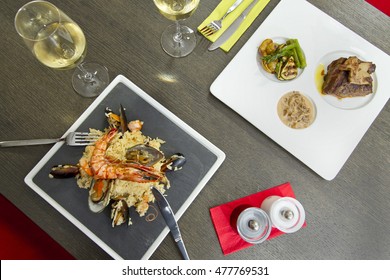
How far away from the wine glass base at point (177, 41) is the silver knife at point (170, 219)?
42cm

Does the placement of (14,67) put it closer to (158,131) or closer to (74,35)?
(74,35)

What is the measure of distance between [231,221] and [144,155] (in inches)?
11.7

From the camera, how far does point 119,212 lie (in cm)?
88

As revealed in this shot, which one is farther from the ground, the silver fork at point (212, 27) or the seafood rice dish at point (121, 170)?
the silver fork at point (212, 27)

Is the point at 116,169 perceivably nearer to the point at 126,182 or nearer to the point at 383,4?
the point at 126,182

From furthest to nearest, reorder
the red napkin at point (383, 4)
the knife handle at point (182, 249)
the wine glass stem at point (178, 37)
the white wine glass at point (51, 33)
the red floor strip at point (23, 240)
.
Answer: the red napkin at point (383, 4) < the red floor strip at point (23, 240) < the wine glass stem at point (178, 37) < the knife handle at point (182, 249) < the white wine glass at point (51, 33)

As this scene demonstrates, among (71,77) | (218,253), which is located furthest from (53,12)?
(218,253)

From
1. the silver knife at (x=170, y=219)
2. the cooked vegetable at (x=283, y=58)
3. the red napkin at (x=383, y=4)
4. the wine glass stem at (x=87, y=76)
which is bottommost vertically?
the silver knife at (x=170, y=219)

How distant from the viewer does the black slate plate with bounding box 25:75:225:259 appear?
890mm

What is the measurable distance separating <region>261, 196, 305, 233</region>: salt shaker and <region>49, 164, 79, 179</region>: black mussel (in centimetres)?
53

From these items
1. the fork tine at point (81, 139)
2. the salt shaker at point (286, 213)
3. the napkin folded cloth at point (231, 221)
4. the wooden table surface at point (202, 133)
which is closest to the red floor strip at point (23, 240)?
the wooden table surface at point (202, 133)

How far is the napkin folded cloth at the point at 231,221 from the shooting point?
2.99 ft

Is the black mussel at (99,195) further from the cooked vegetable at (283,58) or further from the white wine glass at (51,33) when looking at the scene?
the cooked vegetable at (283,58)

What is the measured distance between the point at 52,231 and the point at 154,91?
0.48m
